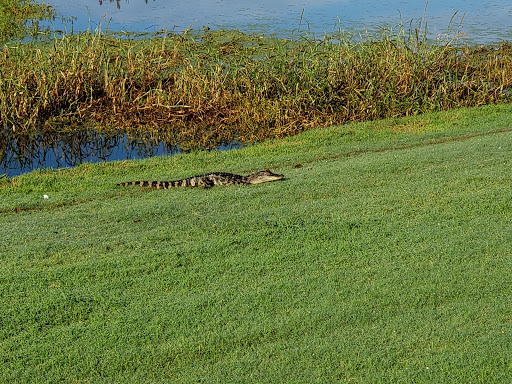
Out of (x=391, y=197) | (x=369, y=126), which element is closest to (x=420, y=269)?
(x=391, y=197)

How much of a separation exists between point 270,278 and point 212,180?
9.57 feet

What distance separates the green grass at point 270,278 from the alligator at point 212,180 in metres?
0.21

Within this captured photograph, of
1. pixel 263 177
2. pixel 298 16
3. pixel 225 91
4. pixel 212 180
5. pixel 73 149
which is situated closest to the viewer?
pixel 263 177

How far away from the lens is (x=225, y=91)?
1165 cm

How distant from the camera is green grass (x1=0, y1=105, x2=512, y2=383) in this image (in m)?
3.96

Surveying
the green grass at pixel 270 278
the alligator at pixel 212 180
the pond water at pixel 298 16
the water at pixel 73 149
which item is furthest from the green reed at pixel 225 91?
the green grass at pixel 270 278

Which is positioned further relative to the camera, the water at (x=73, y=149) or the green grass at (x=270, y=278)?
the water at (x=73, y=149)

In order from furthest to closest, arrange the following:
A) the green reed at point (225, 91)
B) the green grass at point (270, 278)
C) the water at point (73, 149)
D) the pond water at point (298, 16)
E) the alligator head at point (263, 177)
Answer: the pond water at point (298, 16)
the green reed at point (225, 91)
the water at point (73, 149)
the alligator head at point (263, 177)
the green grass at point (270, 278)

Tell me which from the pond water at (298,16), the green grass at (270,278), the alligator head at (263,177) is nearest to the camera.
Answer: the green grass at (270,278)

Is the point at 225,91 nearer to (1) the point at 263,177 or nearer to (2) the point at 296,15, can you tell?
(1) the point at 263,177

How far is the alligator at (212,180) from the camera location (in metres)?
7.55

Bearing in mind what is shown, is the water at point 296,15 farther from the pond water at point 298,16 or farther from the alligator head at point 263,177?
the alligator head at point 263,177

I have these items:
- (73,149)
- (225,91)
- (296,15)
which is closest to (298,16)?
(296,15)

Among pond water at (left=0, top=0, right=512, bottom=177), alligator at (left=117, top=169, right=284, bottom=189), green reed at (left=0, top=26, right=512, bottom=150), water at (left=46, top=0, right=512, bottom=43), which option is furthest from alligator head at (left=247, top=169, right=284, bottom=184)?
water at (left=46, top=0, right=512, bottom=43)
